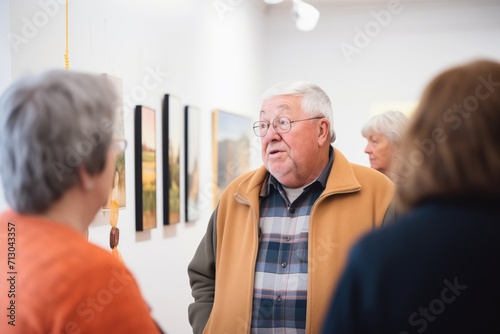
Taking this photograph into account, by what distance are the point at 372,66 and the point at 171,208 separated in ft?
11.0

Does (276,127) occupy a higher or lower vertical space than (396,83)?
lower

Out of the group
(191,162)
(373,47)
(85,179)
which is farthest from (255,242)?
(373,47)

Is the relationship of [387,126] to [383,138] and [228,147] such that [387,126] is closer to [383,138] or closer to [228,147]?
[383,138]

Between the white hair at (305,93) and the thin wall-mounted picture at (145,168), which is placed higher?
the white hair at (305,93)

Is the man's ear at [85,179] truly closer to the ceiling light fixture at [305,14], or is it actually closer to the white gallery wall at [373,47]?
the ceiling light fixture at [305,14]

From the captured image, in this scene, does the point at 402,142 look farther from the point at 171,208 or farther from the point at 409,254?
the point at 171,208

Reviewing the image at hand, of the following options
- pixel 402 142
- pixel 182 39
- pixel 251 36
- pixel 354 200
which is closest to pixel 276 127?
pixel 354 200

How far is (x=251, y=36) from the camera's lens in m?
5.75

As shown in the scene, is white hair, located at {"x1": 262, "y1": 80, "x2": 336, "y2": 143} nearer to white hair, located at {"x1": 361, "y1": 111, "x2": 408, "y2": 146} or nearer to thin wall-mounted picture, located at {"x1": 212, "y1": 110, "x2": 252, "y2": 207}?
white hair, located at {"x1": 361, "y1": 111, "x2": 408, "y2": 146}

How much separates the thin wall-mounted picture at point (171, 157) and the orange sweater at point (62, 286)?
98.1 inches

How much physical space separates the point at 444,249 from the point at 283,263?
1113mm

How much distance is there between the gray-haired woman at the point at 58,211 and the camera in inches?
38.6

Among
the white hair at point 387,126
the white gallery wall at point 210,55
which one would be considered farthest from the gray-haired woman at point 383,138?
the white gallery wall at point 210,55

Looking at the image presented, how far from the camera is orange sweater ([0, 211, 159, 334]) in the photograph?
3.20 ft
